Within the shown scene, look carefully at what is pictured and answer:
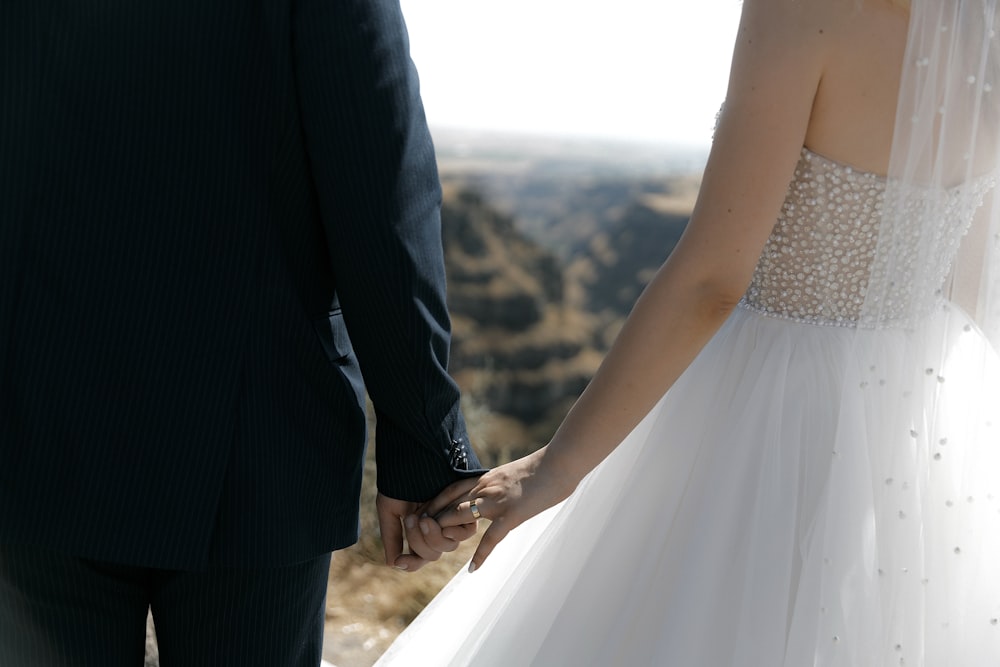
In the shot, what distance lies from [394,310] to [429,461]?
261 mm

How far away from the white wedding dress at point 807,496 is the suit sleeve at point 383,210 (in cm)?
34

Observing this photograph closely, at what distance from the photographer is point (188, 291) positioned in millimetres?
1108

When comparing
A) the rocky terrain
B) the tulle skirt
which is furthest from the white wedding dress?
the rocky terrain

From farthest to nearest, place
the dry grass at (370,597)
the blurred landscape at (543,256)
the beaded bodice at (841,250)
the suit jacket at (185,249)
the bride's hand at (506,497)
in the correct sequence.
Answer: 1. the blurred landscape at (543,256)
2. the dry grass at (370,597)
3. the bride's hand at (506,497)
4. the beaded bodice at (841,250)
5. the suit jacket at (185,249)

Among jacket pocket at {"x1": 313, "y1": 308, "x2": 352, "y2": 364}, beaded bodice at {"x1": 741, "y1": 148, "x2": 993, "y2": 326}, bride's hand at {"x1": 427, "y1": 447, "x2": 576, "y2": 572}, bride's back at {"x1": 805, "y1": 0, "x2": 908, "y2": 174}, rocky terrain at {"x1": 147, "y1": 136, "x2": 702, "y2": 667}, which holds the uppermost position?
bride's back at {"x1": 805, "y1": 0, "x2": 908, "y2": 174}

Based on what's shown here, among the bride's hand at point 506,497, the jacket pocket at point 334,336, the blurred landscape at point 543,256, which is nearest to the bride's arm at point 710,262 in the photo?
the bride's hand at point 506,497

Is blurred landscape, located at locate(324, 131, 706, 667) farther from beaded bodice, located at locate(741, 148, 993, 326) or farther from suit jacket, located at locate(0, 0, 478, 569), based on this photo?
suit jacket, located at locate(0, 0, 478, 569)

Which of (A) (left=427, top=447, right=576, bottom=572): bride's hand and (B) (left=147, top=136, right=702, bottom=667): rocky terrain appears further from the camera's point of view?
(B) (left=147, top=136, right=702, bottom=667): rocky terrain

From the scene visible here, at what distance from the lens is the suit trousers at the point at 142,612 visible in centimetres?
115

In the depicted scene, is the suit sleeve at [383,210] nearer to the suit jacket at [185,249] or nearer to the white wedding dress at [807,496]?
the suit jacket at [185,249]

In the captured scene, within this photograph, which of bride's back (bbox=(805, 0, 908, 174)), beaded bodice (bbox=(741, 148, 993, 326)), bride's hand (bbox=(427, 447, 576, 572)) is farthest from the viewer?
bride's hand (bbox=(427, 447, 576, 572))

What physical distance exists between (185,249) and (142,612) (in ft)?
1.64

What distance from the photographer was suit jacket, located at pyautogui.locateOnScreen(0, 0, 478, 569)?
106 centimetres

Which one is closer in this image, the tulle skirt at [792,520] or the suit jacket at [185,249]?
the suit jacket at [185,249]
